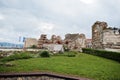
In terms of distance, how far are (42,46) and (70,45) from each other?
7382 millimetres

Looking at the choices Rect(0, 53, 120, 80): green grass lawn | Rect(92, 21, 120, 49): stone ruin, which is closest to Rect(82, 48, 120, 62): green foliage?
Rect(0, 53, 120, 80): green grass lawn

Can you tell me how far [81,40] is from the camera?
166ft

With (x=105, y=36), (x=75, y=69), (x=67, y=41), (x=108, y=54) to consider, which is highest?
(x=105, y=36)

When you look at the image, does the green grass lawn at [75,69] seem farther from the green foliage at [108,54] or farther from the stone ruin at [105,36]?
the stone ruin at [105,36]

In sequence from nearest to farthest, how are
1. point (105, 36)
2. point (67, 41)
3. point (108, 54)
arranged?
point (108, 54)
point (105, 36)
point (67, 41)

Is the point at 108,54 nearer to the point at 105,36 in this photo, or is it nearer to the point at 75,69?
the point at 75,69

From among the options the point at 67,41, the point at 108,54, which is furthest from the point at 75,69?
the point at 67,41

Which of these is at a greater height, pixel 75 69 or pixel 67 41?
pixel 67 41

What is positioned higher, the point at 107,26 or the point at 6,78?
the point at 107,26

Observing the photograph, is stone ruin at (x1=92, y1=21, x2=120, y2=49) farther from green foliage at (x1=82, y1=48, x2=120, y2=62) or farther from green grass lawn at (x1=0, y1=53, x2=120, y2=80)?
green grass lawn at (x1=0, y1=53, x2=120, y2=80)

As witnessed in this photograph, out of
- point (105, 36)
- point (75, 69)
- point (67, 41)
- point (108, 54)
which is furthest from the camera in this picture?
point (67, 41)

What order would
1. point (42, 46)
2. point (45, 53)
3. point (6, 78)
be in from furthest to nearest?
1. point (42, 46)
2. point (45, 53)
3. point (6, 78)

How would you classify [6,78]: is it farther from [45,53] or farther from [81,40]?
[81,40]

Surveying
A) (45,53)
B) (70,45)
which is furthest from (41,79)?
(70,45)
